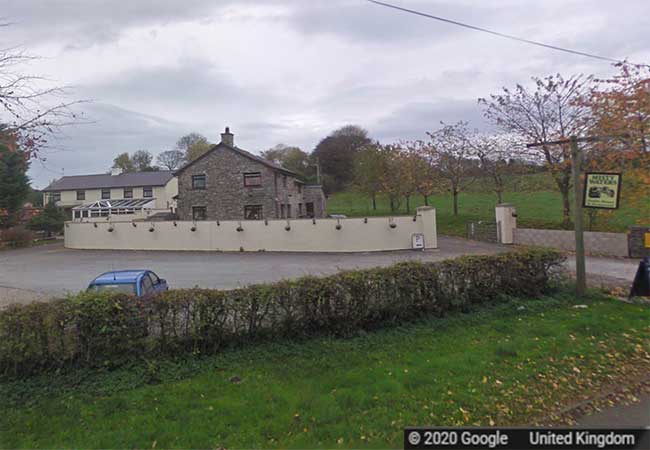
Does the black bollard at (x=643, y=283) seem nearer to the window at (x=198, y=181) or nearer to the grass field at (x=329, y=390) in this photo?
the grass field at (x=329, y=390)

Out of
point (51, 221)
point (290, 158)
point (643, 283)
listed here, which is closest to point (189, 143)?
point (290, 158)

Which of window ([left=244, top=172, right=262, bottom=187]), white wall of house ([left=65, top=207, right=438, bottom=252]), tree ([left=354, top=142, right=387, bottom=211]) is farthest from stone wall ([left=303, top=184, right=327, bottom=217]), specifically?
white wall of house ([left=65, top=207, right=438, bottom=252])

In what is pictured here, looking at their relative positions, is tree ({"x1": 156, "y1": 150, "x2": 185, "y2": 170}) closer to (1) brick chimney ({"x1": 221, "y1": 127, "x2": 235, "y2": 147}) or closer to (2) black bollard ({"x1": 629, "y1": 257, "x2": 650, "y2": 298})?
(1) brick chimney ({"x1": 221, "y1": 127, "x2": 235, "y2": 147})

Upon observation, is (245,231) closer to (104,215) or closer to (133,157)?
(104,215)

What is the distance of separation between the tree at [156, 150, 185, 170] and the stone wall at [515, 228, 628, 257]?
2442 inches

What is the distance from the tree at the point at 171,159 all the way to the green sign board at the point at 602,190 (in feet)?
222

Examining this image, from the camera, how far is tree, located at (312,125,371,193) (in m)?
55.2

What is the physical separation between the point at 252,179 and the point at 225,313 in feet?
76.5

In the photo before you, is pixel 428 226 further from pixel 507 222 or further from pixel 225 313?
pixel 225 313

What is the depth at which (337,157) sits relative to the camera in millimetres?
56062

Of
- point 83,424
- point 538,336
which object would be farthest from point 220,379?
point 538,336

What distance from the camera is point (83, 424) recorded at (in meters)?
3.31

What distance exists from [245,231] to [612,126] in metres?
17.7

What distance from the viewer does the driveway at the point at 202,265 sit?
12022mm
